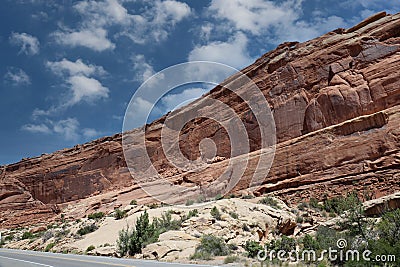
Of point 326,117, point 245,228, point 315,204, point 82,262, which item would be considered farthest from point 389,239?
point 326,117

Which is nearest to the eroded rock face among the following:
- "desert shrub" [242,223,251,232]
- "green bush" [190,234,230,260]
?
"desert shrub" [242,223,251,232]

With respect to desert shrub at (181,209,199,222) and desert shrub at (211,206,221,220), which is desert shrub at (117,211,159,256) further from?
desert shrub at (211,206,221,220)

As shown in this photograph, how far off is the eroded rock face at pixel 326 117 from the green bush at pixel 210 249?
13.5m

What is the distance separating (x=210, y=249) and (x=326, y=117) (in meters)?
22.5

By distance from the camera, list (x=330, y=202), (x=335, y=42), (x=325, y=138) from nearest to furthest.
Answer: (x=330, y=202), (x=325, y=138), (x=335, y=42)

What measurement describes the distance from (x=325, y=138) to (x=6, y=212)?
5476cm

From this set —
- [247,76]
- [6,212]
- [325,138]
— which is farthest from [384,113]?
[6,212]

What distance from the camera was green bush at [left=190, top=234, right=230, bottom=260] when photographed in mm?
13070

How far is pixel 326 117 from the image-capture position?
32.4 m

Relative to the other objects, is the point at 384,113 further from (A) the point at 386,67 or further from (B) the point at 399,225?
(B) the point at 399,225

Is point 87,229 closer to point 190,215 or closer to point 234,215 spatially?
point 190,215

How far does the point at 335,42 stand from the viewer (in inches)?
1369

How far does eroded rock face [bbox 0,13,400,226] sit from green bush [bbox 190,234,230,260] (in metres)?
13.5

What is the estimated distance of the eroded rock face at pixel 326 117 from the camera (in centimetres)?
2497
